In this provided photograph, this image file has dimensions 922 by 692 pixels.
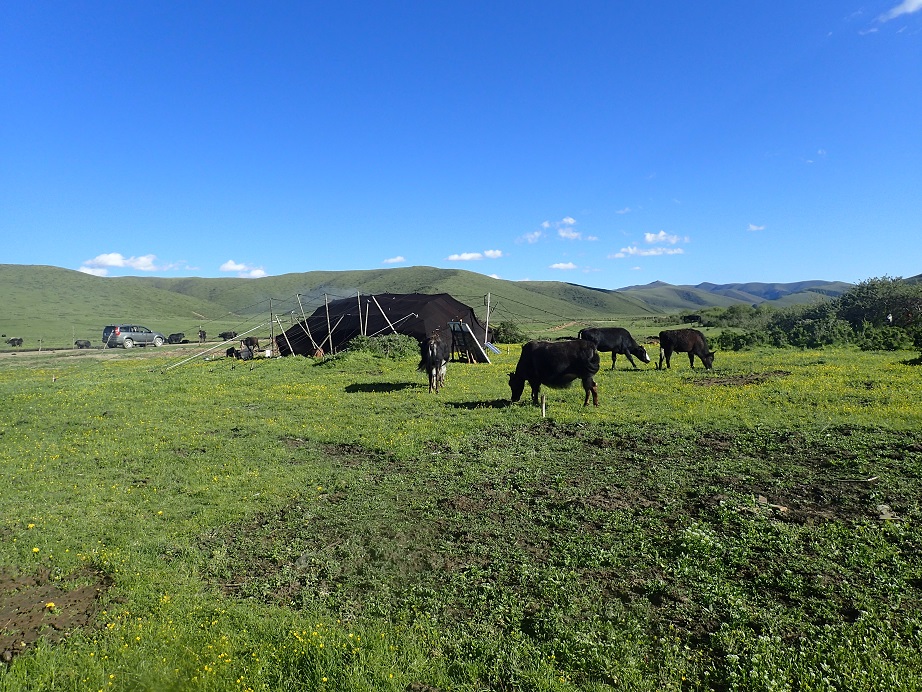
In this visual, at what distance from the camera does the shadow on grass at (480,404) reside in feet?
50.4

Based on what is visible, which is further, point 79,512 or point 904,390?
point 904,390

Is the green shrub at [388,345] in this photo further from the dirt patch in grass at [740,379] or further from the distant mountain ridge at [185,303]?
the dirt patch in grass at [740,379]

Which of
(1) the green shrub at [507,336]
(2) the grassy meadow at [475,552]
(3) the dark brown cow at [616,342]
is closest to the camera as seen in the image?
(2) the grassy meadow at [475,552]

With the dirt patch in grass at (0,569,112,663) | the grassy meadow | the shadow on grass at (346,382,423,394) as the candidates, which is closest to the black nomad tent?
the shadow on grass at (346,382,423,394)

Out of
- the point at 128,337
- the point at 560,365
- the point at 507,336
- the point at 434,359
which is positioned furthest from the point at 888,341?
the point at 128,337

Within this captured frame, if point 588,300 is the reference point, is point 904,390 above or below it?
below

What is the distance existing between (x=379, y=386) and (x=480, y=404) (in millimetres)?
5655

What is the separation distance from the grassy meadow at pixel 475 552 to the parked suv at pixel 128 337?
4063 cm

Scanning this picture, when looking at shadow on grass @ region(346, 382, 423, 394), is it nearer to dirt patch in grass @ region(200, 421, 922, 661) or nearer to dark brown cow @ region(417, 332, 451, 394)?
dark brown cow @ region(417, 332, 451, 394)

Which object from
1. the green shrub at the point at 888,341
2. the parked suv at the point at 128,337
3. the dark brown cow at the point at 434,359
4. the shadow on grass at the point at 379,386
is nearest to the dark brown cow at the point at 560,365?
the dark brown cow at the point at 434,359

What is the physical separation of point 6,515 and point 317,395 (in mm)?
10520

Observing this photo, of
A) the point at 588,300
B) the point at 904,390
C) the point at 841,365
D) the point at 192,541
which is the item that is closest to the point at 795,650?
the point at 192,541

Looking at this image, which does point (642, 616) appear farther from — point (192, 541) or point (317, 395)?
point (317, 395)

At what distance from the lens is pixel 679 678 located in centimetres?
422
